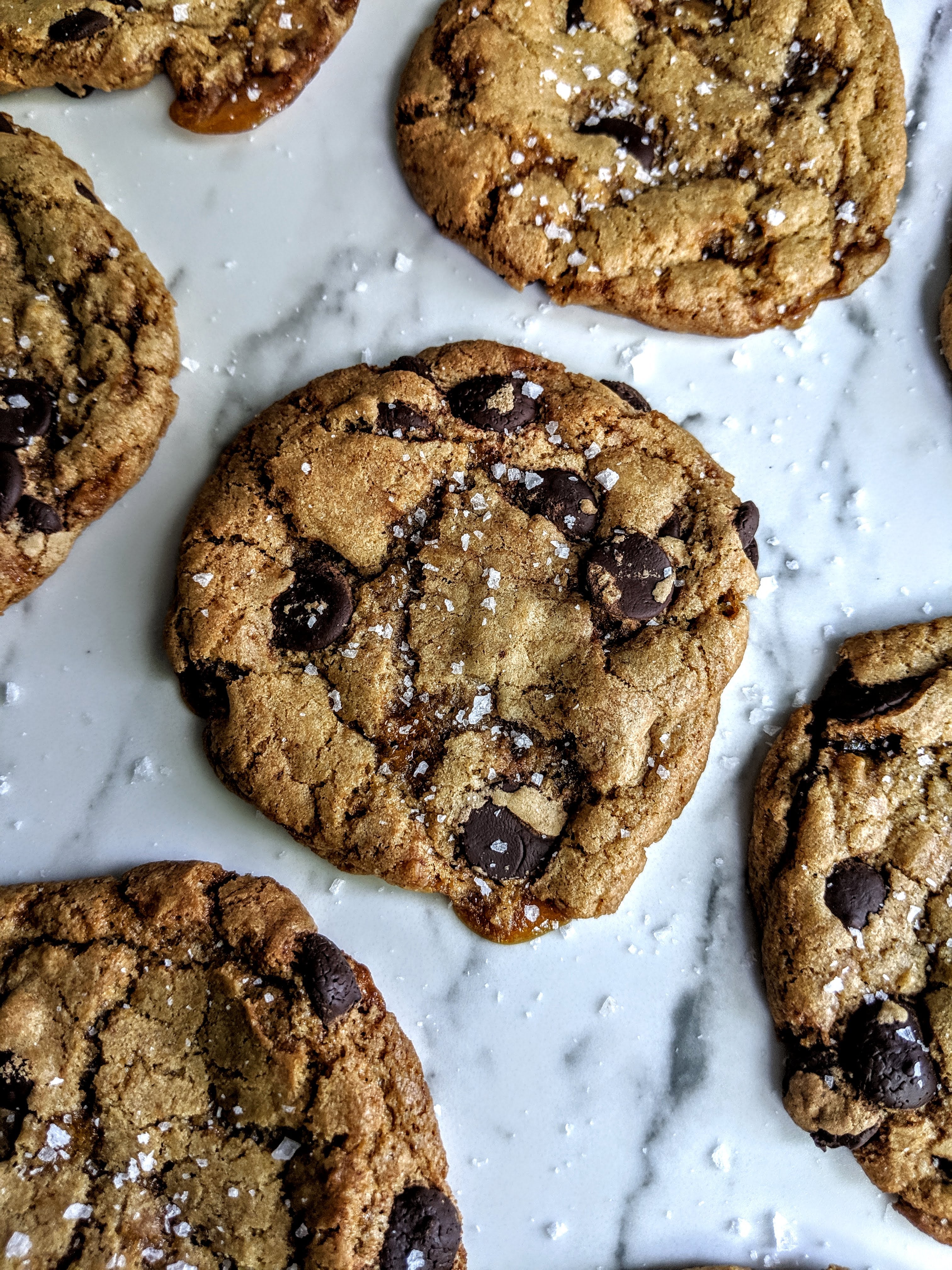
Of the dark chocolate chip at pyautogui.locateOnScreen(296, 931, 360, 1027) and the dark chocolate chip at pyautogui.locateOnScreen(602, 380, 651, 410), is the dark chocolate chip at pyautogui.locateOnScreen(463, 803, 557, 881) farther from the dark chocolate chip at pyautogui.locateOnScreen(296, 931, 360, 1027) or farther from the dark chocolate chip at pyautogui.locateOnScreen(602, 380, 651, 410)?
the dark chocolate chip at pyautogui.locateOnScreen(602, 380, 651, 410)

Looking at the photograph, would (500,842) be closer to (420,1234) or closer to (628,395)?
(420,1234)

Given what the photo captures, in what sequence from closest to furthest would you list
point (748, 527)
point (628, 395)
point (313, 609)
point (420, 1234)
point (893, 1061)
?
point (420, 1234), point (893, 1061), point (313, 609), point (748, 527), point (628, 395)

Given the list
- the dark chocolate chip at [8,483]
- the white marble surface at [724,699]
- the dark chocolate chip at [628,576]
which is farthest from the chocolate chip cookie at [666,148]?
the dark chocolate chip at [8,483]

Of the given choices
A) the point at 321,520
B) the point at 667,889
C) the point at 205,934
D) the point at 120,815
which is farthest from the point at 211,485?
the point at 667,889

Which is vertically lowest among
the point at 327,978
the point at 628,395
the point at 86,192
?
the point at 327,978

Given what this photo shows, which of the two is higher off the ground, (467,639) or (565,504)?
(565,504)

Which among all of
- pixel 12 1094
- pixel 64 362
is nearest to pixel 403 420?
pixel 64 362

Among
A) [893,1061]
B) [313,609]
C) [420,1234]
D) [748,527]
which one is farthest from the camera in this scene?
[748,527]
